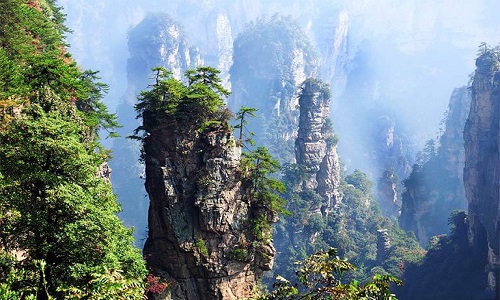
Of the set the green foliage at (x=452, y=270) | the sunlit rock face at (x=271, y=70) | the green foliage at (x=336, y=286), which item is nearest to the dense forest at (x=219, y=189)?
the green foliage at (x=336, y=286)

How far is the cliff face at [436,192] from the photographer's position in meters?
69.8

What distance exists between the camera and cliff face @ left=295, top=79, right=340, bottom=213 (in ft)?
201

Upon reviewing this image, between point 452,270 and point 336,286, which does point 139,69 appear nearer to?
point 452,270

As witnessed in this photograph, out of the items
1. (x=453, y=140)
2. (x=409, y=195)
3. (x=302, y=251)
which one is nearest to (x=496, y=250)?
(x=302, y=251)

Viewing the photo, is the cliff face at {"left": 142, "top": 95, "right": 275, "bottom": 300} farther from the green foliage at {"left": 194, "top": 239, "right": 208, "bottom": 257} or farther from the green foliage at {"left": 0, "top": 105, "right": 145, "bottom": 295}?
the green foliage at {"left": 0, "top": 105, "right": 145, "bottom": 295}

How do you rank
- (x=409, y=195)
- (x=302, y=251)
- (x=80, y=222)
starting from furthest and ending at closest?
(x=409, y=195) → (x=302, y=251) → (x=80, y=222)

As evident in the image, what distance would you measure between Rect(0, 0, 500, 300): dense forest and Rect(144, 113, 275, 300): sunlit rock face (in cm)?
7

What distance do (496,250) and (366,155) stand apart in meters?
82.6

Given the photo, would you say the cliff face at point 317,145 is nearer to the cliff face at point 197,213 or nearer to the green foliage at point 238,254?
the cliff face at point 197,213

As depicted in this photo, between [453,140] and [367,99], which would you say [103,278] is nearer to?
[453,140]

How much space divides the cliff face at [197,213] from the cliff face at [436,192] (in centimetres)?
5279

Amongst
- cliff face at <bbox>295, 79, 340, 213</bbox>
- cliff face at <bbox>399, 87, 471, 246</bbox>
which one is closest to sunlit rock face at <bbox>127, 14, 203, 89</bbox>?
cliff face at <bbox>295, 79, 340, 213</bbox>

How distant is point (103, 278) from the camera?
27.0ft

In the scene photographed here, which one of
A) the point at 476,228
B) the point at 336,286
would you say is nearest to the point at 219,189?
the point at 336,286
